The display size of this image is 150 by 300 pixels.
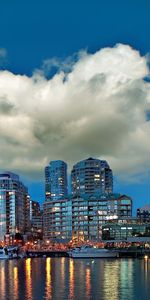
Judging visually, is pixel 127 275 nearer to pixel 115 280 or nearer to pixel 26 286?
pixel 115 280

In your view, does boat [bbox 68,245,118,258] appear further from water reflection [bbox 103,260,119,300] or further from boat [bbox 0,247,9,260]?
water reflection [bbox 103,260,119,300]

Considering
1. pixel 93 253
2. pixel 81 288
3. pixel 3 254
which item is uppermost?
pixel 81 288

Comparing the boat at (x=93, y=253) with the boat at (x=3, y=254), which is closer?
the boat at (x=93, y=253)

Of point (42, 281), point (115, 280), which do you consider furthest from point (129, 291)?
point (42, 281)

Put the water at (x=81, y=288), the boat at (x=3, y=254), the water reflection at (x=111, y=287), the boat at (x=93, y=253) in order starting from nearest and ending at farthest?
the water reflection at (x=111, y=287), the water at (x=81, y=288), the boat at (x=93, y=253), the boat at (x=3, y=254)

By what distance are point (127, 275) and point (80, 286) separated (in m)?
19.4

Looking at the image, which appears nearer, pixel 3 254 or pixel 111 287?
pixel 111 287

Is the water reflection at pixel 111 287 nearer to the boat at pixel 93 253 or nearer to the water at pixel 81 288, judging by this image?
→ the water at pixel 81 288

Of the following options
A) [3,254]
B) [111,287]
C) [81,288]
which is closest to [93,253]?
[3,254]

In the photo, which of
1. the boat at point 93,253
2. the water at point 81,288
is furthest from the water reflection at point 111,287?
the boat at point 93,253

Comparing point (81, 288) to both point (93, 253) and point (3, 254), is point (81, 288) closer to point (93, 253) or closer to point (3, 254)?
point (93, 253)

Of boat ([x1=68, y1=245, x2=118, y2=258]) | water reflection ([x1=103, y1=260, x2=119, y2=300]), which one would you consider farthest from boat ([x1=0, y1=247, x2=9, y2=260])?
water reflection ([x1=103, y1=260, x2=119, y2=300])

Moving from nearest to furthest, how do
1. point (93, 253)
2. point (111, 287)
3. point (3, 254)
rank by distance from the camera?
1. point (111, 287)
2. point (93, 253)
3. point (3, 254)

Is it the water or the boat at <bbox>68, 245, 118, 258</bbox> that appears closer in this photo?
the water
